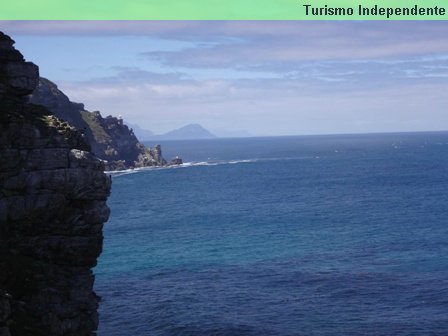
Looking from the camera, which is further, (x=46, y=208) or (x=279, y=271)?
(x=279, y=271)

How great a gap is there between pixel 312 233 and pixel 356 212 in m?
32.8

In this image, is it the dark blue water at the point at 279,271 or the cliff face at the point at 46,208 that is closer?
the cliff face at the point at 46,208

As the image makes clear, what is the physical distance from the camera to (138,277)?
96.3m

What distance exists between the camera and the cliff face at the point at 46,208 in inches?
1748

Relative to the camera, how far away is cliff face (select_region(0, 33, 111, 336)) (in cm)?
4441

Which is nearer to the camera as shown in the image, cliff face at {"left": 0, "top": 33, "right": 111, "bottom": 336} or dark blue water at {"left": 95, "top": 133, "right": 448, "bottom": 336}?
cliff face at {"left": 0, "top": 33, "right": 111, "bottom": 336}

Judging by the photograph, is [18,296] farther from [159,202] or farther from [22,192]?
[159,202]

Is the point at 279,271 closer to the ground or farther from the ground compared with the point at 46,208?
closer to the ground

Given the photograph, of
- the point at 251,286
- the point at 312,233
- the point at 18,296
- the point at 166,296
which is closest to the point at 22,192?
the point at 18,296

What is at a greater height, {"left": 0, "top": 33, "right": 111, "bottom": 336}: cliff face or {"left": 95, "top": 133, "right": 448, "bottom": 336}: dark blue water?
{"left": 0, "top": 33, "right": 111, "bottom": 336}: cliff face

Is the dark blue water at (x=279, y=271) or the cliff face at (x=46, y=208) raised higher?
the cliff face at (x=46, y=208)

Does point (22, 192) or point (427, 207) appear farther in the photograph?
point (427, 207)

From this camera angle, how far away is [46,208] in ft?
154

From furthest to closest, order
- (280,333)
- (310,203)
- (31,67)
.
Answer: (310,203), (280,333), (31,67)
